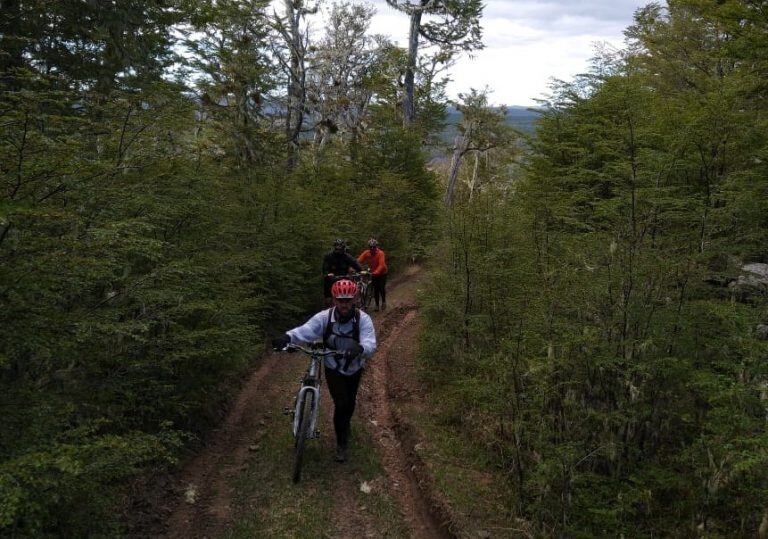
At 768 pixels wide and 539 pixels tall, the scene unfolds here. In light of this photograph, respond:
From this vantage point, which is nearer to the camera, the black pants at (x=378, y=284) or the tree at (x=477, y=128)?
the black pants at (x=378, y=284)

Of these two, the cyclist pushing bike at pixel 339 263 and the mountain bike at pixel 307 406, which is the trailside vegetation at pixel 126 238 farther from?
the mountain bike at pixel 307 406

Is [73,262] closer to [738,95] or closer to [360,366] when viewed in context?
[360,366]

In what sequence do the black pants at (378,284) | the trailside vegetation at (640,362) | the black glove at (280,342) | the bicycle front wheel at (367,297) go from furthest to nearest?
the bicycle front wheel at (367,297), the black pants at (378,284), the black glove at (280,342), the trailside vegetation at (640,362)

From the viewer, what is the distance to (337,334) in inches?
259

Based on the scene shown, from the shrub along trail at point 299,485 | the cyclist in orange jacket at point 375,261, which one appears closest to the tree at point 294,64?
the cyclist in orange jacket at point 375,261

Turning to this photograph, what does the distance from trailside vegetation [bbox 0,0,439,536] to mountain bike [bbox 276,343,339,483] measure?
150 centimetres

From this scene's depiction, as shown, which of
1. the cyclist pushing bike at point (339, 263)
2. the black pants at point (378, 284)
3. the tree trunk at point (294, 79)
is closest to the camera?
the cyclist pushing bike at point (339, 263)

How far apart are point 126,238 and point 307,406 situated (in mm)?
3055

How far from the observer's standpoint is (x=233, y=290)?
8.59 meters

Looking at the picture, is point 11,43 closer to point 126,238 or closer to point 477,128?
point 126,238

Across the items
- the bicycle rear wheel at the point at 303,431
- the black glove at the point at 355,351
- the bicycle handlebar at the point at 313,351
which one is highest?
the black glove at the point at 355,351

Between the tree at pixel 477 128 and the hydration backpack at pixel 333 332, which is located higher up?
the tree at pixel 477 128

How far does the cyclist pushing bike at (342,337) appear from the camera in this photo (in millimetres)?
6406

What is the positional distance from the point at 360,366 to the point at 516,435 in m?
2.27
